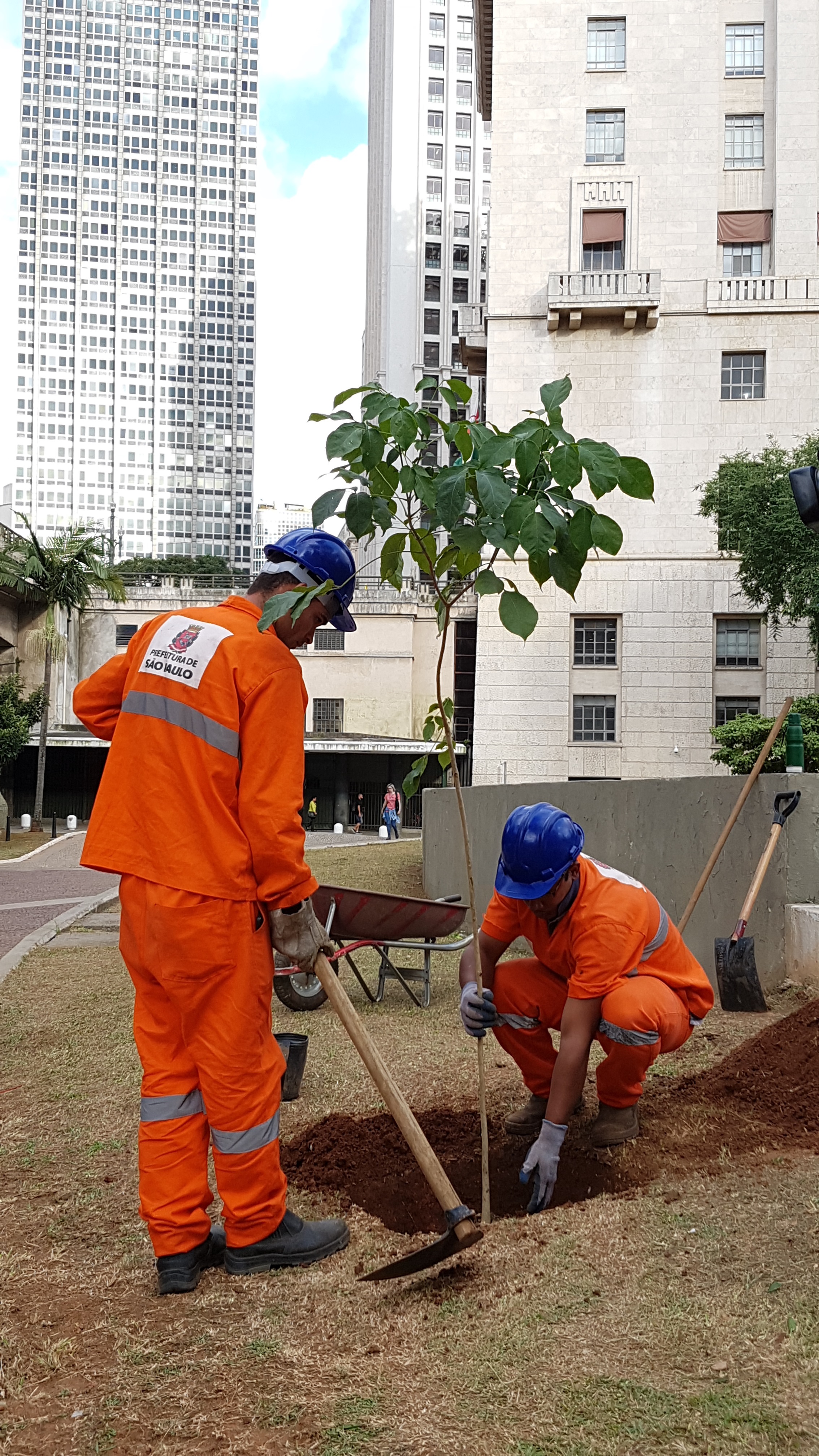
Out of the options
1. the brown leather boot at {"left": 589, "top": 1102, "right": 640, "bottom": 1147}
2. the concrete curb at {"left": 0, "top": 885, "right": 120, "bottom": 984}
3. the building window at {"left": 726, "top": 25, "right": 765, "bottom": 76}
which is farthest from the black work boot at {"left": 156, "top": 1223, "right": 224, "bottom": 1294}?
the building window at {"left": 726, "top": 25, "right": 765, "bottom": 76}

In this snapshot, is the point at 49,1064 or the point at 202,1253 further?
the point at 49,1064

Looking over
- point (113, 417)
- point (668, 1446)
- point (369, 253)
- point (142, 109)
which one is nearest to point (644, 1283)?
point (668, 1446)

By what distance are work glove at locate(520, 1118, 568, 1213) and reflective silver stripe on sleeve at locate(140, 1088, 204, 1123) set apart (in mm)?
1125

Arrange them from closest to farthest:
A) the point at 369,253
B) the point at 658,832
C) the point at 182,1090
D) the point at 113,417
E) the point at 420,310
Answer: the point at 182,1090 → the point at 658,832 → the point at 420,310 → the point at 369,253 → the point at 113,417

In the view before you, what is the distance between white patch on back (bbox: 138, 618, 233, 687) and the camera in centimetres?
300

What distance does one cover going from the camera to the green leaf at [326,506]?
119 inches

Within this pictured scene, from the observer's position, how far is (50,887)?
16609 mm

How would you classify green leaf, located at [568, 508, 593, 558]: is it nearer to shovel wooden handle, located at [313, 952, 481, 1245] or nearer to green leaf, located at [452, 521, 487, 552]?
green leaf, located at [452, 521, 487, 552]

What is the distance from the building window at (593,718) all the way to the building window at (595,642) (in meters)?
0.95

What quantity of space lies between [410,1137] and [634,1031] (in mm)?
832

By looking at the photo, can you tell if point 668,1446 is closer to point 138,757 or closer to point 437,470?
point 138,757

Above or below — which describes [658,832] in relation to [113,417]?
below

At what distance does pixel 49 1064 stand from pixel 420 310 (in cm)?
7720

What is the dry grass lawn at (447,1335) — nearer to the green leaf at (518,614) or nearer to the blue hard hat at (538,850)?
the blue hard hat at (538,850)
